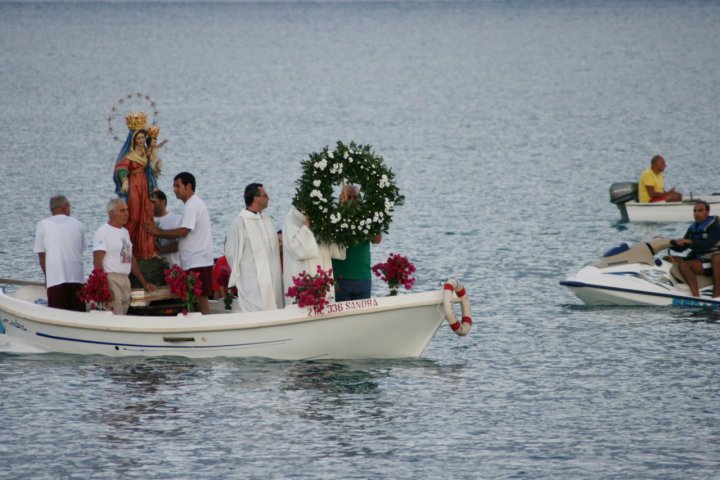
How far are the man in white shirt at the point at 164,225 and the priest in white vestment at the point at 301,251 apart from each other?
166 cm

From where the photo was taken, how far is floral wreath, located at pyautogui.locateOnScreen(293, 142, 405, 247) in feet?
61.9

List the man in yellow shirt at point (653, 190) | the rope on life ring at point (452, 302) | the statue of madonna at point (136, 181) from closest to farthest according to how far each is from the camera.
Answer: the rope on life ring at point (452, 302), the statue of madonna at point (136, 181), the man in yellow shirt at point (653, 190)

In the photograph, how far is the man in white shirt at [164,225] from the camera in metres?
19.9

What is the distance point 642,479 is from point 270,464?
3.98m

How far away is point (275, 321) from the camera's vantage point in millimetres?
19000

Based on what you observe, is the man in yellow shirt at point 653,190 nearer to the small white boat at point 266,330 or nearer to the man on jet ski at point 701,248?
the man on jet ski at point 701,248

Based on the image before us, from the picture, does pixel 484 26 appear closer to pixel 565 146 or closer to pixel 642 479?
pixel 565 146

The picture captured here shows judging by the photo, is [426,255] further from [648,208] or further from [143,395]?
[143,395]

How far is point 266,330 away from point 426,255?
477 inches

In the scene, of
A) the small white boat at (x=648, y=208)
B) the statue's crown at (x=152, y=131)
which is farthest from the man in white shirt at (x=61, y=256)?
the small white boat at (x=648, y=208)

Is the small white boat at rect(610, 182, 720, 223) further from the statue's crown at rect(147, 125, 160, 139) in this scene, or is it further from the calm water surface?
the statue's crown at rect(147, 125, 160, 139)

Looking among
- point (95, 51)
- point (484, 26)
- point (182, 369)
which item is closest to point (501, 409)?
point (182, 369)

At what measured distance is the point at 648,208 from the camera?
108 ft

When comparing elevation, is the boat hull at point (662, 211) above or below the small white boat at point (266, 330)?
above
